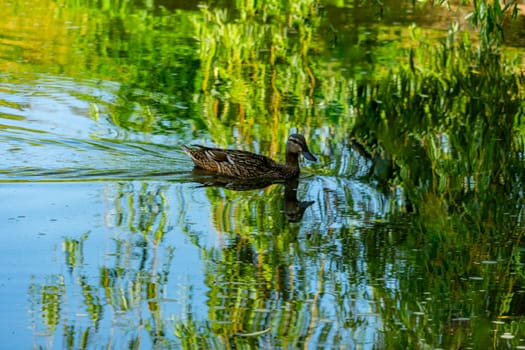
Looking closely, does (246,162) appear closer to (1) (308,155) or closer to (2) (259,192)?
(2) (259,192)

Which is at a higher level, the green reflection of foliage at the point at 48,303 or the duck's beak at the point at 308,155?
the duck's beak at the point at 308,155

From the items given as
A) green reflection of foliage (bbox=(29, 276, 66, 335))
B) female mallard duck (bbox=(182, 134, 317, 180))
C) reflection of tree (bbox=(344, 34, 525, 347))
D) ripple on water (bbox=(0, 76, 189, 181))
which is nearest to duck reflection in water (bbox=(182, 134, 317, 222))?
female mallard duck (bbox=(182, 134, 317, 180))

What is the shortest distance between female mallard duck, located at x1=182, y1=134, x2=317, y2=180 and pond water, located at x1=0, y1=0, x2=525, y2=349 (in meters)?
0.14

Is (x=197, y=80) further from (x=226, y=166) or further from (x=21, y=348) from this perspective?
(x=21, y=348)

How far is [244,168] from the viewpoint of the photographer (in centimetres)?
1118

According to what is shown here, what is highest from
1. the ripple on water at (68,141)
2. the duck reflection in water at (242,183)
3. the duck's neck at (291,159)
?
the duck's neck at (291,159)

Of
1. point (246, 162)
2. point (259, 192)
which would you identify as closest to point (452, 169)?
point (259, 192)

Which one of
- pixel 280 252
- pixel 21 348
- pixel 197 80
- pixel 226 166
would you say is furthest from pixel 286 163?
pixel 21 348

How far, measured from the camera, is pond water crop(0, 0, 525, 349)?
732 centimetres

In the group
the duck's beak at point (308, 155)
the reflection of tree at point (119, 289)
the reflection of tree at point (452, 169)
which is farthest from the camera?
the duck's beak at point (308, 155)

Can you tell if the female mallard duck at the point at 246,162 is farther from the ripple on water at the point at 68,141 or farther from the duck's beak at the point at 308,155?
the ripple on water at the point at 68,141

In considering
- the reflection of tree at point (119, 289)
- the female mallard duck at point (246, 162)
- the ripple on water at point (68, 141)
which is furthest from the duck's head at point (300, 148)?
the reflection of tree at point (119, 289)

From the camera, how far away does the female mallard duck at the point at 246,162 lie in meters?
11.2

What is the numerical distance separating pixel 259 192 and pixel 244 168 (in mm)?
334
